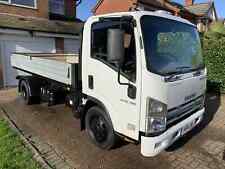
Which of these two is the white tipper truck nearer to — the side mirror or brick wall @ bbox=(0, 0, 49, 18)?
the side mirror

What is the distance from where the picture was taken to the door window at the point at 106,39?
333cm

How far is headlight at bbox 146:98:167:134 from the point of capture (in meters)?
3.25

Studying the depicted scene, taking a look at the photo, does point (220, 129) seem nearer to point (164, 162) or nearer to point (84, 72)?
point (164, 162)

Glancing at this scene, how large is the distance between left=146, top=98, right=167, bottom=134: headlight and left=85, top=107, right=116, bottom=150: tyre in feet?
2.86

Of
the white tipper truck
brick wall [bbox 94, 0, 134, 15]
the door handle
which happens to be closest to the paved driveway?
the white tipper truck

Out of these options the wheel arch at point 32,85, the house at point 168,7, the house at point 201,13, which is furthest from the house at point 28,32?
the house at point 201,13

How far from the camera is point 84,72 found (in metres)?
4.30

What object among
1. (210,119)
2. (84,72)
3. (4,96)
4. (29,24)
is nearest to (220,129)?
(210,119)

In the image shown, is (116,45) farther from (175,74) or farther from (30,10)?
(30,10)

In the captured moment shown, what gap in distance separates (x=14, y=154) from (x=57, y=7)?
13.5 metres

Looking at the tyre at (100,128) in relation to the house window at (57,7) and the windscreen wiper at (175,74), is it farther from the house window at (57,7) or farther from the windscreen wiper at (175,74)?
the house window at (57,7)

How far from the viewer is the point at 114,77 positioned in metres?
3.62

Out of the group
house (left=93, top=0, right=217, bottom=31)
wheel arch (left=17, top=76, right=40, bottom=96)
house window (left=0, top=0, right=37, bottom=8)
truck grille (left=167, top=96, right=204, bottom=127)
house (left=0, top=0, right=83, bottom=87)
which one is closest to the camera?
truck grille (left=167, top=96, right=204, bottom=127)

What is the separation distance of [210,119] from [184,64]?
126 inches
